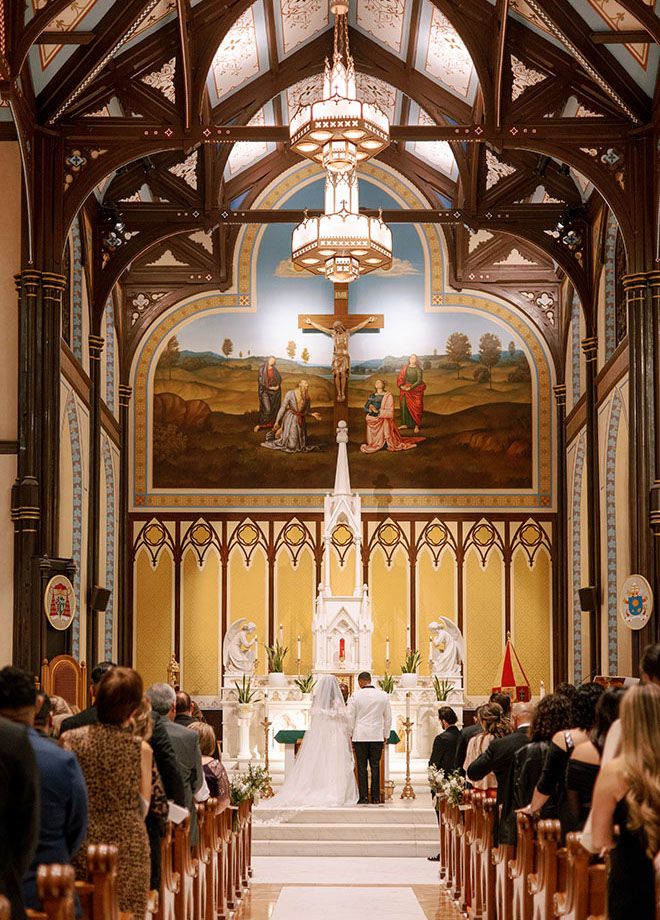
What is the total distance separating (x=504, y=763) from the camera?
8.56m

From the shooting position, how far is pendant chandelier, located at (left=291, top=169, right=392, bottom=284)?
14.9 m

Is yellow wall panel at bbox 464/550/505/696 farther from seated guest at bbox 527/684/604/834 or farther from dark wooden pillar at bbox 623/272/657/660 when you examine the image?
seated guest at bbox 527/684/604/834

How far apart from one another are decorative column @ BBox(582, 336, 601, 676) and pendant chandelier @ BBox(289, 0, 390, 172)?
251 inches

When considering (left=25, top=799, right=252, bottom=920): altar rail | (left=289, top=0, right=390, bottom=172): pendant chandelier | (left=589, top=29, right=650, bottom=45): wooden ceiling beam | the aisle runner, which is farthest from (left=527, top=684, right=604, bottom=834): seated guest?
(left=589, top=29, right=650, bottom=45): wooden ceiling beam

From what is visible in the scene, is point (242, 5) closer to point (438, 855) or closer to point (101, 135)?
point (101, 135)

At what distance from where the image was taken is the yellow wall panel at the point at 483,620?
21.6 m

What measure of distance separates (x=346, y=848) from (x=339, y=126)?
24.2 feet

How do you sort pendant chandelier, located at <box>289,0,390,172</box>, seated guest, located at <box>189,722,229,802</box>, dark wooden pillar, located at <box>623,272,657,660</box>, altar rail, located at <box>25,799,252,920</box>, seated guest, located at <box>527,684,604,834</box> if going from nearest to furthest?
altar rail, located at <box>25,799,252,920</box>
seated guest, located at <box>527,684,604,834</box>
seated guest, located at <box>189,722,229,802</box>
pendant chandelier, located at <box>289,0,390,172</box>
dark wooden pillar, located at <box>623,272,657,660</box>

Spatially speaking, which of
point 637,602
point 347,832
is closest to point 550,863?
point 637,602

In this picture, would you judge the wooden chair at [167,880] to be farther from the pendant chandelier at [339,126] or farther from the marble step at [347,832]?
the pendant chandelier at [339,126]

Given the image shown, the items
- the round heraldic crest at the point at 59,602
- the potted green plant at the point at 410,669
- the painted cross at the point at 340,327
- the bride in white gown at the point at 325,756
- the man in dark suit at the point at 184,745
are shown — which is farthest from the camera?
the painted cross at the point at 340,327

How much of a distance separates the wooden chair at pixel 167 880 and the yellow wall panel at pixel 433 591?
14338 millimetres

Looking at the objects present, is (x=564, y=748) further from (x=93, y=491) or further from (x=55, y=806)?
(x=93, y=491)

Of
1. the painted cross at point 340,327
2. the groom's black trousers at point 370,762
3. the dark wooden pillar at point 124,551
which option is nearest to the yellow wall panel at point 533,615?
the painted cross at point 340,327
